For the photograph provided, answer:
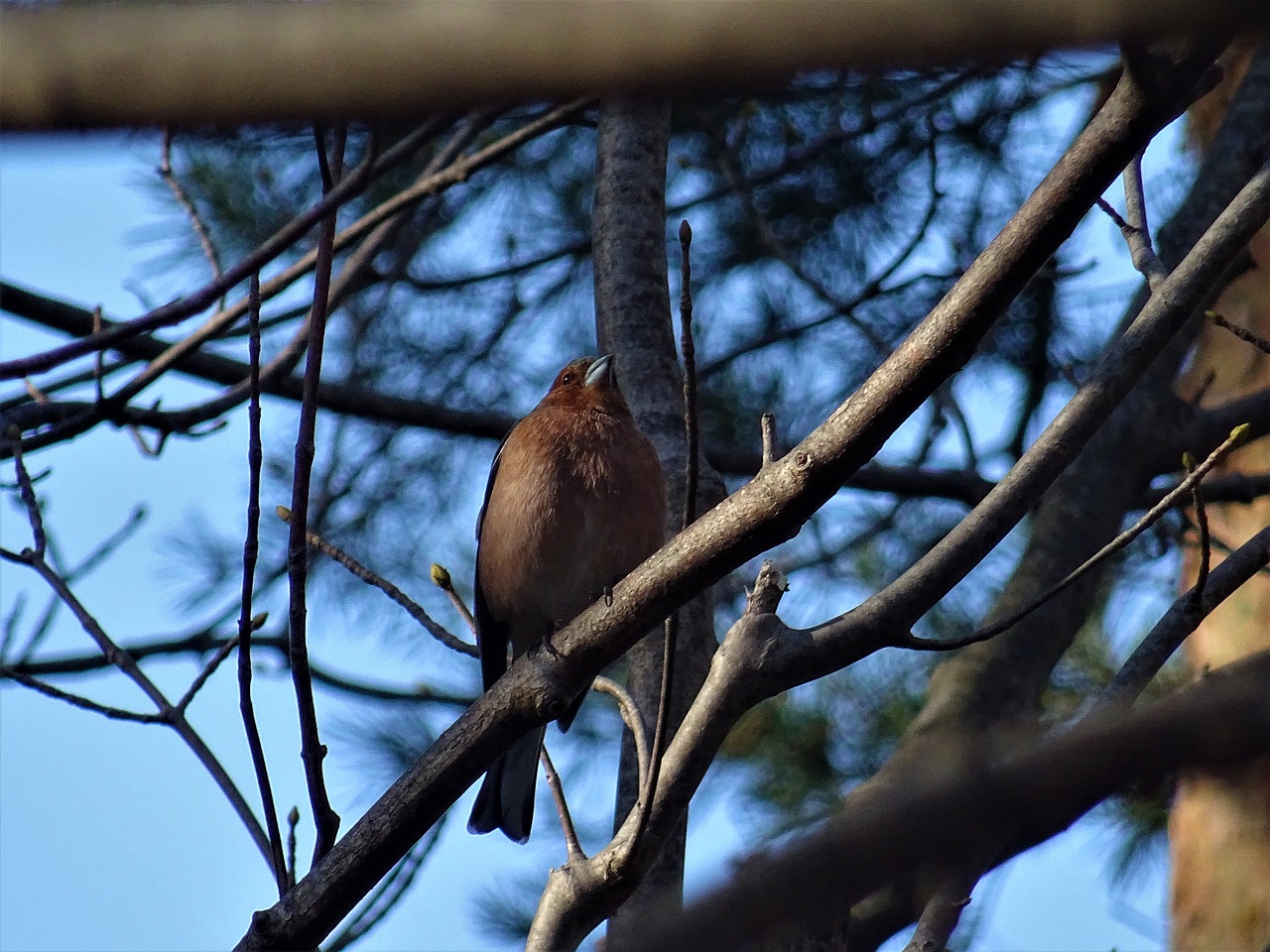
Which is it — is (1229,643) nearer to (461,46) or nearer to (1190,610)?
(1190,610)

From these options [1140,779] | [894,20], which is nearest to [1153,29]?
[894,20]

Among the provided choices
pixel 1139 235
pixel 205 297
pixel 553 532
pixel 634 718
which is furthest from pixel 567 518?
pixel 205 297

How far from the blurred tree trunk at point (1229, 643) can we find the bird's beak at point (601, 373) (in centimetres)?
341

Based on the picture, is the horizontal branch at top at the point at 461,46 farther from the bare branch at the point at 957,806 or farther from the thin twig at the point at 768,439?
the thin twig at the point at 768,439

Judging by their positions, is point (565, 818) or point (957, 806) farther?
point (565, 818)

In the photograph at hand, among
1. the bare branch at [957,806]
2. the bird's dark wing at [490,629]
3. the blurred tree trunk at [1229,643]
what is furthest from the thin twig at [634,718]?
the blurred tree trunk at [1229,643]

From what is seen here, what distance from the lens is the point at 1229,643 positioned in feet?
25.9

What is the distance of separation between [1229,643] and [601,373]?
4.65 metres

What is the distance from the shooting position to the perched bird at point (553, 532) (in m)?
4.66

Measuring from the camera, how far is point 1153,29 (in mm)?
1055

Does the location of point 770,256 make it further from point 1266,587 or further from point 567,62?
point 567,62

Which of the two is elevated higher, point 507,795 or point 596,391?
point 596,391

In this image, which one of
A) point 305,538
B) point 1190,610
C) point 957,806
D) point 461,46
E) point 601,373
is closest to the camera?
point 461,46

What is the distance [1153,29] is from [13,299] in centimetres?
437
